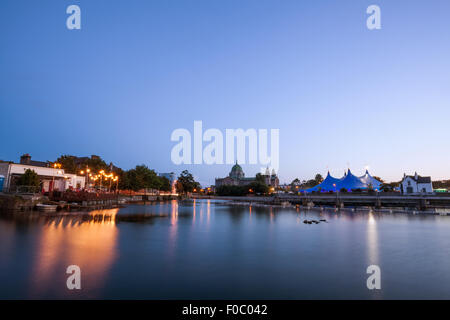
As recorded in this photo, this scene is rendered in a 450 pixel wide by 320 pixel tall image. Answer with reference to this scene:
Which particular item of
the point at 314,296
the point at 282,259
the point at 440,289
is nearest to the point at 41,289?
the point at 314,296

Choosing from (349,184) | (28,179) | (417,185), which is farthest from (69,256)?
(417,185)

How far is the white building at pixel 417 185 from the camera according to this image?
266 feet

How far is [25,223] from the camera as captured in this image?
22875mm

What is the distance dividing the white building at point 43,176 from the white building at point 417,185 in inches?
3997

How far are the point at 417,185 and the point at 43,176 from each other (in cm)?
10772

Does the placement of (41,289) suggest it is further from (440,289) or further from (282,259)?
(440,289)

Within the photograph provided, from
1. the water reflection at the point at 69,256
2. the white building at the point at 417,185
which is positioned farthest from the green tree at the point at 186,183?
the water reflection at the point at 69,256

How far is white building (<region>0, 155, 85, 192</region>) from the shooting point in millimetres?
40281

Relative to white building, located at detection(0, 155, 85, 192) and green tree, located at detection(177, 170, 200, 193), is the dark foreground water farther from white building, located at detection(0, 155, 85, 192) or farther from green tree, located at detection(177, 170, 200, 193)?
green tree, located at detection(177, 170, 200, 193)

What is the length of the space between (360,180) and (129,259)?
86.4 m

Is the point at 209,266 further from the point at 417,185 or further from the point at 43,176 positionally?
the point at 417,185

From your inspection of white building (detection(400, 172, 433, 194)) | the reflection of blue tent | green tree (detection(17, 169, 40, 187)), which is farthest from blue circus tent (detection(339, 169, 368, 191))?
green tree (detection(17, 169, 40, 187))

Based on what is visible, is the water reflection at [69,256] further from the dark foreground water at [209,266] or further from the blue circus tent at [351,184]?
the blue circus tent at [351,184]

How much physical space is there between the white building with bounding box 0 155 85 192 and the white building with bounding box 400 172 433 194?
333 ft
